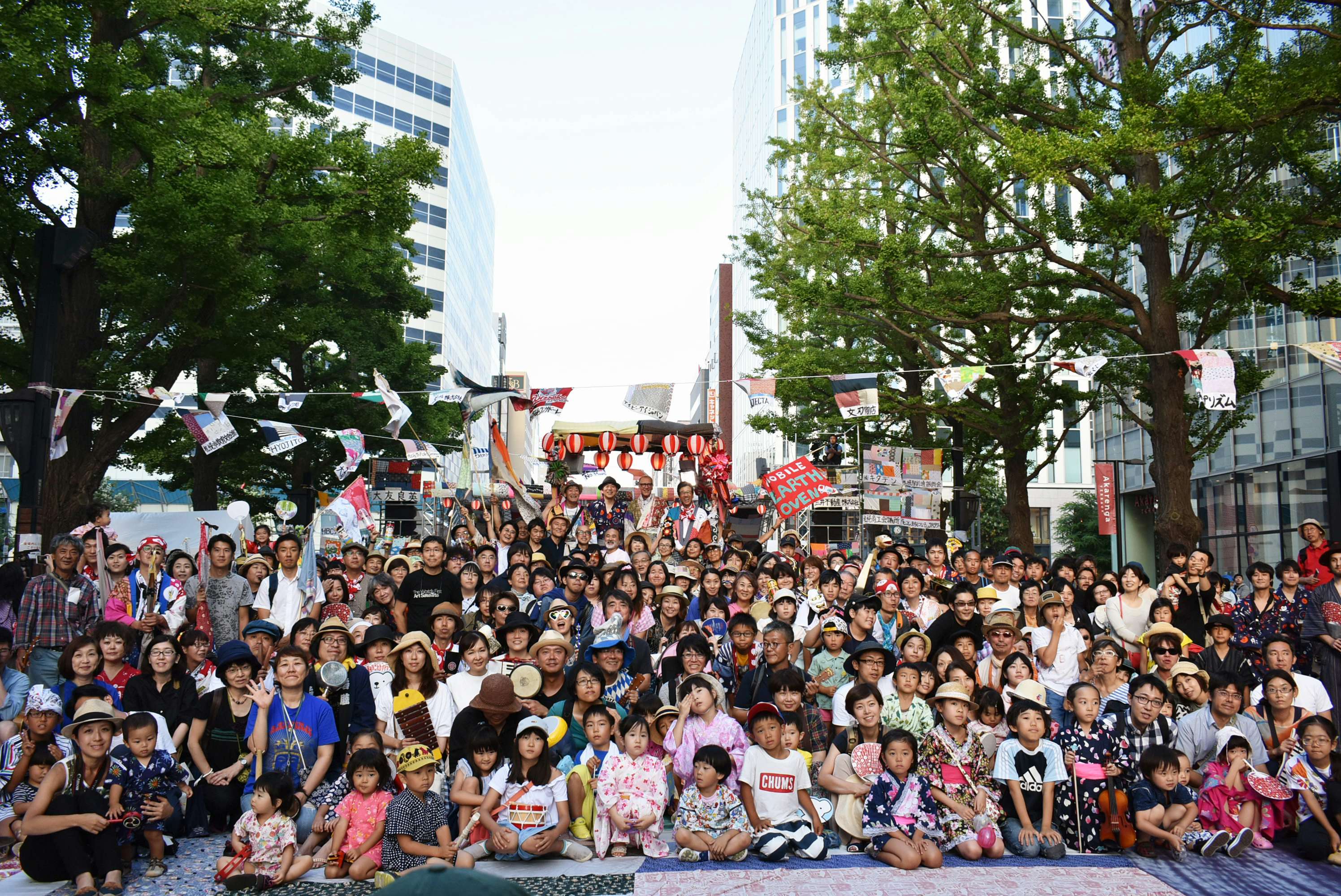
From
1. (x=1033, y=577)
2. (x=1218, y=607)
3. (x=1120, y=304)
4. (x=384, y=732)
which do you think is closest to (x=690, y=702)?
(x=384, y=732)

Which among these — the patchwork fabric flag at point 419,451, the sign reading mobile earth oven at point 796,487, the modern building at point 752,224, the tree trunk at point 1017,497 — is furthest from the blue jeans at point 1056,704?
the modern building at point 752,224

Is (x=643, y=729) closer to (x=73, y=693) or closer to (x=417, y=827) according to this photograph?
(x=417, y=827)

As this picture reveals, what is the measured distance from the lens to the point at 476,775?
6527 millimetres

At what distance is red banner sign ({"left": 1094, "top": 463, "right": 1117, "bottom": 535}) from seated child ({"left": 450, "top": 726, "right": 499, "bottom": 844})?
18.9 m

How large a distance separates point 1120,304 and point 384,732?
14013 millimetres

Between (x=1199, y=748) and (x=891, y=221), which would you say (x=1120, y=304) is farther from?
(x=1199, y=748)

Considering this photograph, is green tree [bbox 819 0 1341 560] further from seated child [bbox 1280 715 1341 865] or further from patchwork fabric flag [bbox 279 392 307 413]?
patchwork fabric flag [bbox 279 392 307 413]

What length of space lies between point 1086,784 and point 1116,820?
0.29 m

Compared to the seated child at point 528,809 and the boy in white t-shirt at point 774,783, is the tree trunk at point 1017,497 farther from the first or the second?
the seated child at point 528,809

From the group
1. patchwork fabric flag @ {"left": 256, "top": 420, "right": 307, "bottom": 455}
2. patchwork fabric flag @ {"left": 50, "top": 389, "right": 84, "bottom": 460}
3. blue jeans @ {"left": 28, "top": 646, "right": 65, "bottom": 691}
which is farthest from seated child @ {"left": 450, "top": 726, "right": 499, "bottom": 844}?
patchwork fabric flag @ {"left": 256, "top": 420, "right": 307, "bottom": 455}

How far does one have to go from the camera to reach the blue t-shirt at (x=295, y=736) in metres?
6.66

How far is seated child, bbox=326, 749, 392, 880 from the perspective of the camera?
593cm

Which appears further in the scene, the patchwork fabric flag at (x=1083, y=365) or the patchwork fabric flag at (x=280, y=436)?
the patchwork fabric flag at (x=280, y=436)

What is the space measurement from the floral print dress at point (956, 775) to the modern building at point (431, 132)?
43996 millimetres
